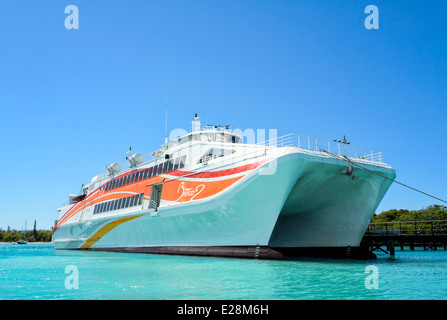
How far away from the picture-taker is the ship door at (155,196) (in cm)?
2422

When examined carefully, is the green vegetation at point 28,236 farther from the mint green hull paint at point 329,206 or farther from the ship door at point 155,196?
the mint green hull paint at point 329,206

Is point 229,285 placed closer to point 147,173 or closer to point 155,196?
point 155,196

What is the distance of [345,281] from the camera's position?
1076 centimetres

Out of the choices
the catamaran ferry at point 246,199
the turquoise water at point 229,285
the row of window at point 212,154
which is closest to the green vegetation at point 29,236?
the catamaran ferry at point 246,199

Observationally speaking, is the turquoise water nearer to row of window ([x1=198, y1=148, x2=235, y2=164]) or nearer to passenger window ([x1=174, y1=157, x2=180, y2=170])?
row of window ([x1=198, y1=148, x2=235, y2=164])

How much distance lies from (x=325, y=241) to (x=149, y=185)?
1274 centimetres

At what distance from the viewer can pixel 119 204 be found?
1116 inches

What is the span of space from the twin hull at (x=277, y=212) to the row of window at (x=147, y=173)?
1.37 m

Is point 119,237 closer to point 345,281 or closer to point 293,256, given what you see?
point 293,256

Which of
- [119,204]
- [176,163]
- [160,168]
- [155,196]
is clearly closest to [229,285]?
[176,163]

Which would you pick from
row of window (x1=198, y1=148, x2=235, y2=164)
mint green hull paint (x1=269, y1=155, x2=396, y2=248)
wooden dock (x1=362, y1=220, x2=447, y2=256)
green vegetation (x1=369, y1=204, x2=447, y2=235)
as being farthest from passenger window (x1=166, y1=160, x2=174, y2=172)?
green vegetation (x1=369, y1=204, x2=447, y2=235)

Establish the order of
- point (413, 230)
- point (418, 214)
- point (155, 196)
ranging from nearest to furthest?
1. point (155, 196)
2. point (413, 230)
3. point (418, 214)

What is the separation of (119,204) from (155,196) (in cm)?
532
